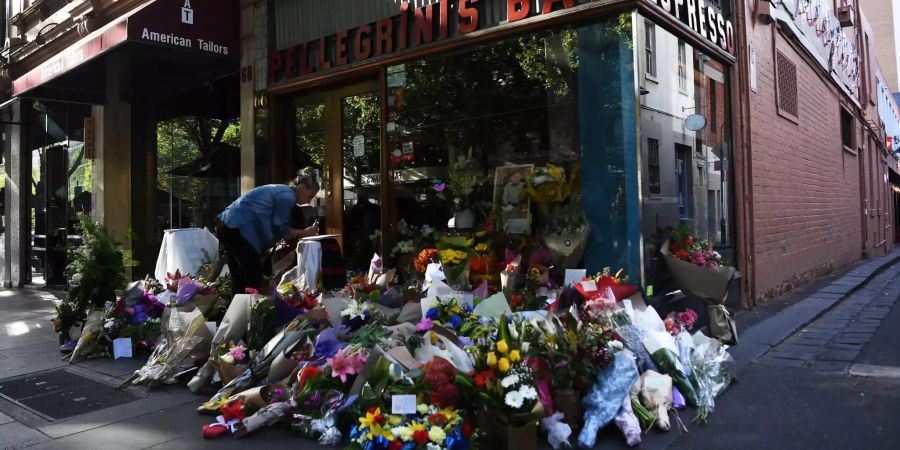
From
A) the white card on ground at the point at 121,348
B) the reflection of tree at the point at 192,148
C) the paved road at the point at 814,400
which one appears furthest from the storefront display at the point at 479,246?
the reflection of tree at the point at 192,148

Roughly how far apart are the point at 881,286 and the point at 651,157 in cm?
792

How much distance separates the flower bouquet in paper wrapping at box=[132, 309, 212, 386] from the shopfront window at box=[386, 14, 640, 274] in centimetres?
251

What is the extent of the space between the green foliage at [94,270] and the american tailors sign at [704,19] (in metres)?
5.66

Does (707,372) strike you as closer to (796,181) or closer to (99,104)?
(796,181)

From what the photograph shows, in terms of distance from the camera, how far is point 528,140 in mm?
6207

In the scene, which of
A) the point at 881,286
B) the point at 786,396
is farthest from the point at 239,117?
the point at 881,286

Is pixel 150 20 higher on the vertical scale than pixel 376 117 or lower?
higher

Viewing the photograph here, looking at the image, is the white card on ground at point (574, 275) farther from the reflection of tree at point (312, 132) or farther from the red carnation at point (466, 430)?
the reflection of tree at point (312, 132)

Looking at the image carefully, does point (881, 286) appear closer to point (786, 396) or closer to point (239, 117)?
point (786, 396)

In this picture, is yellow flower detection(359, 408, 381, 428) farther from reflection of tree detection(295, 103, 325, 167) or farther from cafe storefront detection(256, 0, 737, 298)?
reflection of tree detection(295, 103, 325, 167)

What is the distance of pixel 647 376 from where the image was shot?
402cm

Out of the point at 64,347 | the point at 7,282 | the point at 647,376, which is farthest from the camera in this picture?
the point at 7,282

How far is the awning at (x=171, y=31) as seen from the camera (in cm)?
743

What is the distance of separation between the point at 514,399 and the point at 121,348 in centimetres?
417
